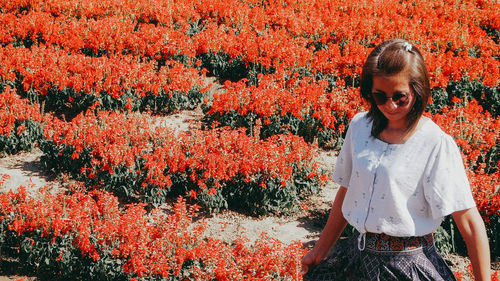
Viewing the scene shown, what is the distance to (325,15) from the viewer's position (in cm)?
1231

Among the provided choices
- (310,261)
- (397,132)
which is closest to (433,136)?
(397,132)

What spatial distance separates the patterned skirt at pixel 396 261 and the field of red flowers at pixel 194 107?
97cm

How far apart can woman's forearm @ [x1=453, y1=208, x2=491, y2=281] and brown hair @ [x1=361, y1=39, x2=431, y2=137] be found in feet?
1.74

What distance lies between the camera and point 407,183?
8.27 ft

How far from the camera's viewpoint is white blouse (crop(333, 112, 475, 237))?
2.40 metres

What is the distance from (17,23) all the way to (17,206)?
7.32m

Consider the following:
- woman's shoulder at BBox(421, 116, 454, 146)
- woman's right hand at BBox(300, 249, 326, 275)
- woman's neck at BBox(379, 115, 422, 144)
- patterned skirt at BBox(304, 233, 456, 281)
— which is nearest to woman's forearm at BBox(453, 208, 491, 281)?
patterned skirt at BBox(304, 233, 456, 281)

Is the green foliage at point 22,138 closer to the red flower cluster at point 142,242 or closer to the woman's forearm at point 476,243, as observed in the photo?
the red flower cluster at point 142,242

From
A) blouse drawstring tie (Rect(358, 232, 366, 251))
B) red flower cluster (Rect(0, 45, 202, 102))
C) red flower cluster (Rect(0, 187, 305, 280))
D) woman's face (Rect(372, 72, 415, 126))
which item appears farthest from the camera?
red flower cluster (Rect(0, 45, 202, 102))

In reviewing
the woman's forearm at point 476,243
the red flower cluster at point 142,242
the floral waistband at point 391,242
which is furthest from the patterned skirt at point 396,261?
the red flower cluster at point 142,242

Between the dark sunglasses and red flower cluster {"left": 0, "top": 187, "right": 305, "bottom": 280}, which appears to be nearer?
the dark sunglasses

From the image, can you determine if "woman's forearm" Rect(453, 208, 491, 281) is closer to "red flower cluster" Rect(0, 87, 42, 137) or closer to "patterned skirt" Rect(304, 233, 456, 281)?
"patterned skirt" Rect(304, 233, 456, 281)

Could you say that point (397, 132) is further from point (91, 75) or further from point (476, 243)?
point (91, 75)

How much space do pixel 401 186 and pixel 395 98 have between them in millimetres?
458
